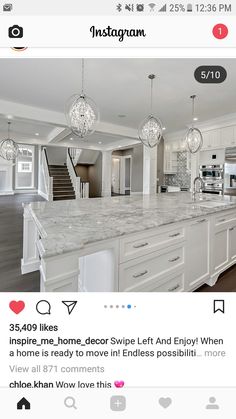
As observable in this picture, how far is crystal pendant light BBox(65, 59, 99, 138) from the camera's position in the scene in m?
2.05

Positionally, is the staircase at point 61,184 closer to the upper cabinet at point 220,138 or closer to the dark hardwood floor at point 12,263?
the dark hardwood floor at point 12,263

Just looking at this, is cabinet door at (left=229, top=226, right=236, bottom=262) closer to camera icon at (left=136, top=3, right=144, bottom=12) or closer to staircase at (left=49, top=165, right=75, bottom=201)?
camera icon at (left=136, top=3, right=144, bottom=12)

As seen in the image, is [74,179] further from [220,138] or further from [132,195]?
[132,195]

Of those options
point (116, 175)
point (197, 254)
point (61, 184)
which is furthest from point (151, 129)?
point (116, 175)

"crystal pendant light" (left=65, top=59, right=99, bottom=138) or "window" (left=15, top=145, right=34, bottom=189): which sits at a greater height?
"window" (left=15, top=145, right=34, bottom=189)

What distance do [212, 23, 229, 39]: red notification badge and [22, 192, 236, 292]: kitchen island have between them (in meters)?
0.82

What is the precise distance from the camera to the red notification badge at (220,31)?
0.64 metres

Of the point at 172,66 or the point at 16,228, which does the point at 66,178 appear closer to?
the point at 16,228

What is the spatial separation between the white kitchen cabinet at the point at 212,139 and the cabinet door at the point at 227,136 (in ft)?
0.30
